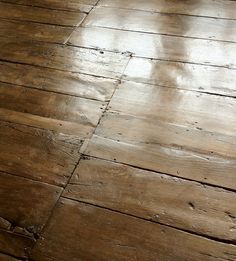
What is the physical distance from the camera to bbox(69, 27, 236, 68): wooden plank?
1714 mm

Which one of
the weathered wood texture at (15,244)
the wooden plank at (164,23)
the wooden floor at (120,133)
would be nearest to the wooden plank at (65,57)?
the wooden floor at (120,133)

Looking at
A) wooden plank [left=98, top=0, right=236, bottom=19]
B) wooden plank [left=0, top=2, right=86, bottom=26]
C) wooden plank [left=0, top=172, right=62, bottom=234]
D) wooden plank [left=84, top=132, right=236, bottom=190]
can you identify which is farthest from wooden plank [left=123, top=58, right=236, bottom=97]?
wooden plank [left=0, top=172, right=62, bottom=234]

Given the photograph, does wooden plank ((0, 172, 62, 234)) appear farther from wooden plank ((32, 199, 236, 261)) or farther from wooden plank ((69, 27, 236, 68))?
wooden plank ((69, 27, 236, 68))

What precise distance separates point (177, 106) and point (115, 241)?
0.68 m

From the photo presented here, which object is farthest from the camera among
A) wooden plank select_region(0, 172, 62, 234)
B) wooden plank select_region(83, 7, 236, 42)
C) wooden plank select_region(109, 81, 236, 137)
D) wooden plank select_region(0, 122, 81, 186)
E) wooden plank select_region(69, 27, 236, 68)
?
wooden plank select_region(83, 7, 236, 42)

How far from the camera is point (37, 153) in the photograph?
140 centimetres

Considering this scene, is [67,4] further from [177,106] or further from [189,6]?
[177,106]

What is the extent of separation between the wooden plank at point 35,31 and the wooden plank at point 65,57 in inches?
2.3

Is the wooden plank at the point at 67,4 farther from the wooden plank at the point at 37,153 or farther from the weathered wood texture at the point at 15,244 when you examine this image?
the weathered wood texture at the point at 15,244

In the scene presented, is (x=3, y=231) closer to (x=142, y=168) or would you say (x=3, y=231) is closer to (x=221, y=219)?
(x=142, y=168)

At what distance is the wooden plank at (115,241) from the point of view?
1057 mm

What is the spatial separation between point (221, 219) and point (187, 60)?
881 millimetres

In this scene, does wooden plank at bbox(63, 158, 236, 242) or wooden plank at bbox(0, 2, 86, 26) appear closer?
wooden plank at bbox(63, 158, 236, 242)

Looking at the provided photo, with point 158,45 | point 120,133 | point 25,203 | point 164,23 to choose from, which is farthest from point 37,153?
point 164,23
